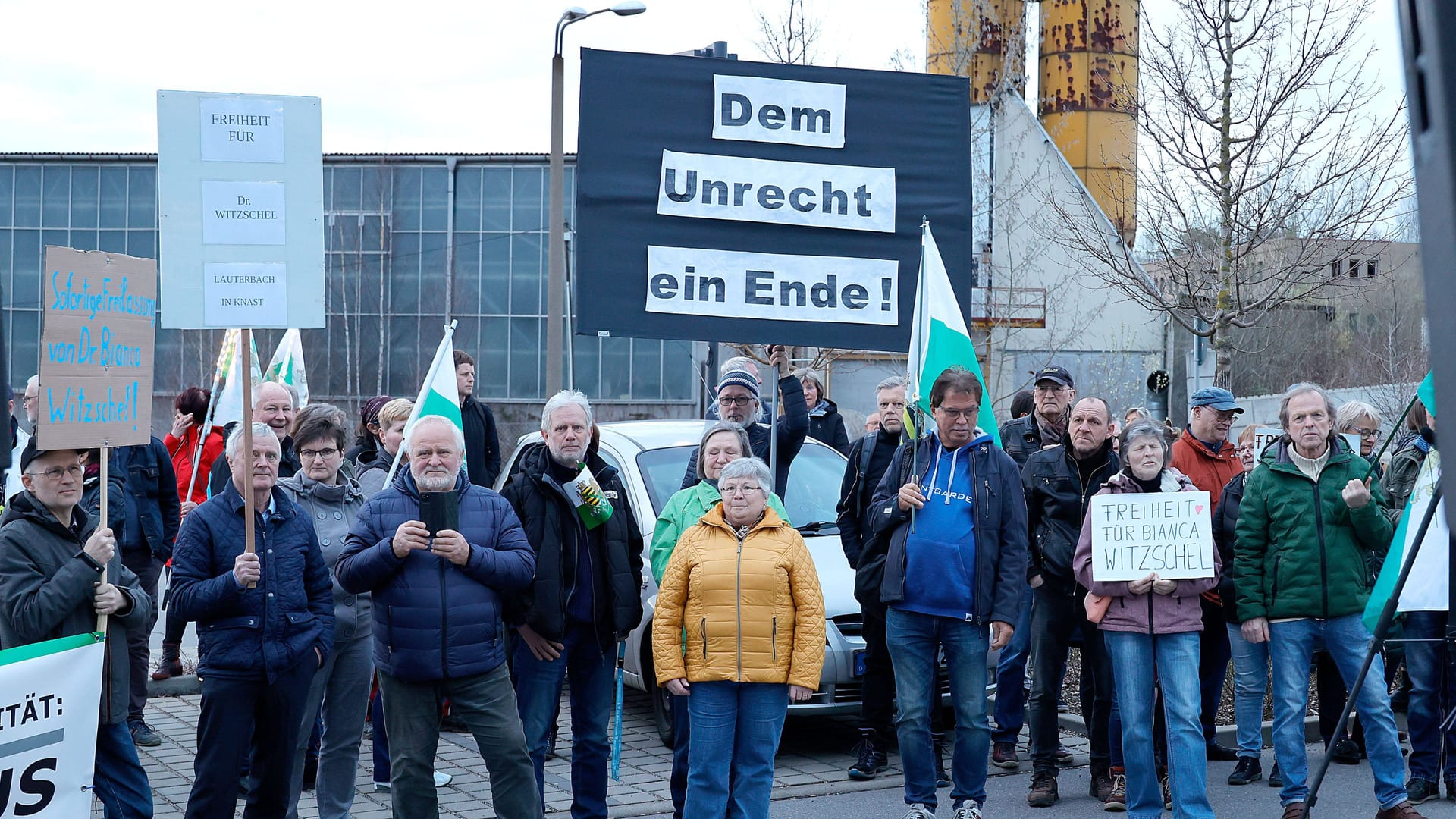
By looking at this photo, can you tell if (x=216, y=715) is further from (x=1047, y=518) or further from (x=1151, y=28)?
(x=1151, y=28)

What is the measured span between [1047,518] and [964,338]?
1.14 m

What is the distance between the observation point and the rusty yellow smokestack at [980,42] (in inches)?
883

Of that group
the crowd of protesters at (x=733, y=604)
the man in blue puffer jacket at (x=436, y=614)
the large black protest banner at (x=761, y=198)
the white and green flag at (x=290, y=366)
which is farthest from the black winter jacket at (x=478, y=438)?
the man in blue puffer jacket at (x=436, y=614)

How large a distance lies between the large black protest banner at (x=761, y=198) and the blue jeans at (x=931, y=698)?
147cm

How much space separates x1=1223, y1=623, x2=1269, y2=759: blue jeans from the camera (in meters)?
6.82

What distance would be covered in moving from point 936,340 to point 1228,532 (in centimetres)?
199

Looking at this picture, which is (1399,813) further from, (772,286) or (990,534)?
(772,286)

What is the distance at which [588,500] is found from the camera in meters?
5.83

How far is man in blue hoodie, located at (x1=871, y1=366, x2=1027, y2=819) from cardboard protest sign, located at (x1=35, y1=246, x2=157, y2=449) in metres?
3.29

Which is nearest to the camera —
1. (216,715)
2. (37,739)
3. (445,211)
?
(37,739)

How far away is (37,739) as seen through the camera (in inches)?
183

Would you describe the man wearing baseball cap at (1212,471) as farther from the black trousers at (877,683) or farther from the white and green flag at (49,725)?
the white and green flag at (49,725)

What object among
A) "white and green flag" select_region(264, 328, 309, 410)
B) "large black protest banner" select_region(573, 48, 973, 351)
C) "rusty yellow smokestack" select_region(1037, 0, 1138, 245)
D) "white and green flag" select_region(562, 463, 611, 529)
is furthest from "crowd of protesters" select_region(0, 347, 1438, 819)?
"rusty yellow smokestack" select_region(1037, 0, 1138, 245)

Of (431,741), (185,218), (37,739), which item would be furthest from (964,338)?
(37,739)
